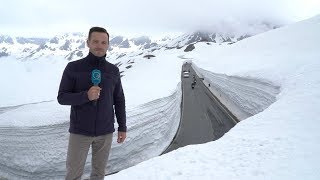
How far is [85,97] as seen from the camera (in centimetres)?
441

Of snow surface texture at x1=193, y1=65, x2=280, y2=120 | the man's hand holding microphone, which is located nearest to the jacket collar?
the man's hand holding microphone

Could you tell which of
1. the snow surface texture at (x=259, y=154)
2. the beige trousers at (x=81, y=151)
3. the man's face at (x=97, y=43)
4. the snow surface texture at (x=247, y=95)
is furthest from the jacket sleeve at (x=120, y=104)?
the snow surface texture at (x=247, y=95)

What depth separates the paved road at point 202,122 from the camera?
17.3 meters

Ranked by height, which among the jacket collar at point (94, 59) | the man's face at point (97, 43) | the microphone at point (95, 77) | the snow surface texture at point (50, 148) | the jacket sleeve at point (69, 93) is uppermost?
the man's face at point (97, 43)

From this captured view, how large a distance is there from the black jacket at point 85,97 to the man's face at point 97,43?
9 cm

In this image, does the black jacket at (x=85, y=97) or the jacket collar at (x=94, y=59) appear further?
the jacket collar at (x=94, y=59)

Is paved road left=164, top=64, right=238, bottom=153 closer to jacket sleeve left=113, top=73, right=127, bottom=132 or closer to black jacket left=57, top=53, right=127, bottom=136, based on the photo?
jacket sleeve left=113, top=73, right=127, bottom=132

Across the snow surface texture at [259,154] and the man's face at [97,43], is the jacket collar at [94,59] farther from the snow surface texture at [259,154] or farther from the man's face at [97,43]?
the snow surface texture at [259,154]

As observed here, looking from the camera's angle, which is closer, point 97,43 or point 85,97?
point 85,97

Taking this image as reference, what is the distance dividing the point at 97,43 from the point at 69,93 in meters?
0.79

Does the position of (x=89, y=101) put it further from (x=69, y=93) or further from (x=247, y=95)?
(x=247, y=95)

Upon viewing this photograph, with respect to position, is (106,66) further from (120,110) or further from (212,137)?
(212,137)

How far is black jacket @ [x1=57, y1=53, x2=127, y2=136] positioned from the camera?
15.2 ft

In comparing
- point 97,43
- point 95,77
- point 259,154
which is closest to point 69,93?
point 95,77
